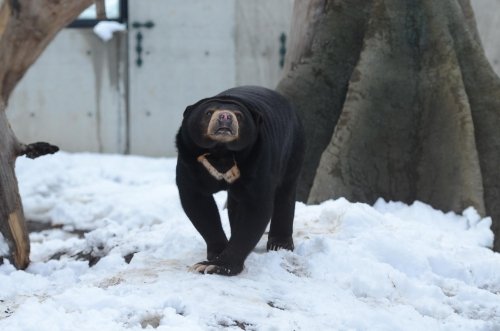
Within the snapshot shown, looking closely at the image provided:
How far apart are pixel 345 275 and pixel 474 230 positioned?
1918 mm

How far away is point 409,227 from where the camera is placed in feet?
18.3

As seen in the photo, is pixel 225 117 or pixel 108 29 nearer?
pixel 225 117

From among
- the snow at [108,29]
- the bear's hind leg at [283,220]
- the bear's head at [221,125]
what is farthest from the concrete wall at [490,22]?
the bear's head at [221,125]

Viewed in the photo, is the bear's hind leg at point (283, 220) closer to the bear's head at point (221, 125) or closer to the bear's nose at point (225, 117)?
the bear's head at point (221, 125)

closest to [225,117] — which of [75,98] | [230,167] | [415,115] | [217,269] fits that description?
[230,167]

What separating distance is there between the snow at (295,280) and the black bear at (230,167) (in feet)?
0.57

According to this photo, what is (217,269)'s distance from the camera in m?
4.40

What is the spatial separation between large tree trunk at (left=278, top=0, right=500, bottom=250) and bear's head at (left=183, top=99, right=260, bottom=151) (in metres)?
2.29

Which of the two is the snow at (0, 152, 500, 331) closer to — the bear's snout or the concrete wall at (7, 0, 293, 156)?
the bear's snout

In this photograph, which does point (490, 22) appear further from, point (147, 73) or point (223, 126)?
point (223, 126)

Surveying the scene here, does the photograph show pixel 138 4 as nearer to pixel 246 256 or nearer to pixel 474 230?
pixel 474 230

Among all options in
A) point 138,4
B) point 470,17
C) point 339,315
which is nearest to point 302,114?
point 470,17

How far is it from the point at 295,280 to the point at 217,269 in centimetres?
39

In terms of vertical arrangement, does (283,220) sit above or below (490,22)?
below
